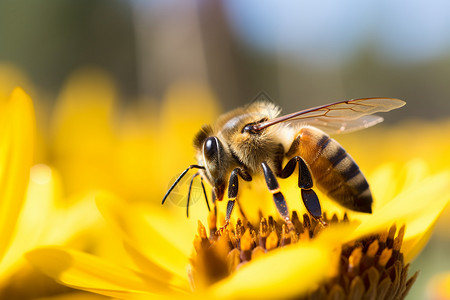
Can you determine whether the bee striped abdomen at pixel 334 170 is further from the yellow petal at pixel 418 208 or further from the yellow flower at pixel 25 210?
the yellow flower at pixel 25 210

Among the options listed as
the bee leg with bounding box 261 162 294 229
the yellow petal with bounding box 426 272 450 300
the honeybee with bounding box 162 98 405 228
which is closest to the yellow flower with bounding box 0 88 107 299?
the honeybee with bounding box 162 98 405 228

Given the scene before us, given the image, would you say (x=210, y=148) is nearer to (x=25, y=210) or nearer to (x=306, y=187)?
(x=306, y=187)

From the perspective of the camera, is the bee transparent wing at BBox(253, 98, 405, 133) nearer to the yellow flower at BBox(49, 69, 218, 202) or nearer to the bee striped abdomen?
the bee striped abdomen

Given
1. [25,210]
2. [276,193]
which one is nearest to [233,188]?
[276,193]

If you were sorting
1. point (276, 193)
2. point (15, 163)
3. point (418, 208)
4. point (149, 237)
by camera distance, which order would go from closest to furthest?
1. point (418, 208)
2. point (15, 163)
3. point (276, 193)
4. point (149, 237)

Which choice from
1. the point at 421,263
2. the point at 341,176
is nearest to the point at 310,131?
the point at 341,176

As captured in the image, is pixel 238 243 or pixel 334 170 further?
pixel 334 170

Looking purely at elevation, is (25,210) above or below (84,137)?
below

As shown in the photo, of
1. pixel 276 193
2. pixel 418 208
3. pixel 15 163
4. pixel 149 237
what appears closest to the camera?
pixel 418 208

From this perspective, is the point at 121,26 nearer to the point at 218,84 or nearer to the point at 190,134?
the point at 218,84
